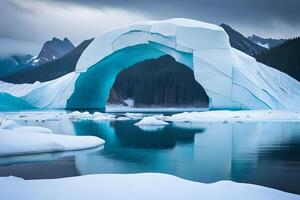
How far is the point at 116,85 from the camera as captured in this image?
5616 centimetres

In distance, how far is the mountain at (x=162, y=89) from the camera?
49.8m

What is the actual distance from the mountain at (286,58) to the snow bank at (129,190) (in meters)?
35.0

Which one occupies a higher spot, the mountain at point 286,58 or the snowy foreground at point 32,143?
the mountain at point 286,58

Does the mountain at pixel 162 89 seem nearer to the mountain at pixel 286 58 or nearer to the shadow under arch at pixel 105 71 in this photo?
the mountain at pixel 286 58

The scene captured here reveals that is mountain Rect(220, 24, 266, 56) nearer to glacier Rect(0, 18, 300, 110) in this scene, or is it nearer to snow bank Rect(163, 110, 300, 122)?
glacier Rect(0, 18, 300, 110)

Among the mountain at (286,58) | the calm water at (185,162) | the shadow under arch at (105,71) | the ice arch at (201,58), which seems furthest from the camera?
the mountain at (286,58)

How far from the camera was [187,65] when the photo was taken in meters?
20.9

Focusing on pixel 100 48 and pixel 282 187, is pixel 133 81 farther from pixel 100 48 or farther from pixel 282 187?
pixel 282 187

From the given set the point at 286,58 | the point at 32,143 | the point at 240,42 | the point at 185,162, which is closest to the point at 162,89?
the point at 286,58

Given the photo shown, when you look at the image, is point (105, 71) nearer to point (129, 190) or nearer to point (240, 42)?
point (129, 190)

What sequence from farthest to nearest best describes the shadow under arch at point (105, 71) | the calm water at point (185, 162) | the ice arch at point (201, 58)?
the shadow under arch at point (105, 71) → the ice arch at point (201, 58) → the calm water at point (185, 162)

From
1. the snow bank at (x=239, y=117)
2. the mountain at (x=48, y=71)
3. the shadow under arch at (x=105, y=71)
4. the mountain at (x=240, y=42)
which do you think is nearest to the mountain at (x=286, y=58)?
the shadow under arch at (x=105, y=71)

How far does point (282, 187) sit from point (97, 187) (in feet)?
5.97

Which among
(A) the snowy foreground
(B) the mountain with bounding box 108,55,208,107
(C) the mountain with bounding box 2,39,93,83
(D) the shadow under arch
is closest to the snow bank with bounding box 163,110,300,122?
(D) the shadow under arch
